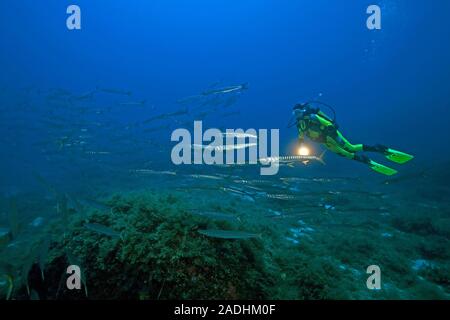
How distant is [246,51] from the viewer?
472 ft

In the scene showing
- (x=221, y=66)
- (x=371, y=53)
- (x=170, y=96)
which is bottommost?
(x=170, y=96)

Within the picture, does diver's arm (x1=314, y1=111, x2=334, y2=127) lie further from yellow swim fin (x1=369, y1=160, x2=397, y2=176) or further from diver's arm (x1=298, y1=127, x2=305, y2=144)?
yellow swim fin (x1=369, y1=160, x2=397, y2=176)

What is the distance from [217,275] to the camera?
159 inches

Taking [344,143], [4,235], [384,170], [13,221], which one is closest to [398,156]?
[384,170]

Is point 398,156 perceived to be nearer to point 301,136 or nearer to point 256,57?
point 301,136

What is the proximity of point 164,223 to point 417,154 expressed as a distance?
2989cm

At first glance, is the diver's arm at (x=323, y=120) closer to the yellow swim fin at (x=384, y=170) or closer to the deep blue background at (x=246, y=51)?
the yellow swim fin at (x=384, y=170)

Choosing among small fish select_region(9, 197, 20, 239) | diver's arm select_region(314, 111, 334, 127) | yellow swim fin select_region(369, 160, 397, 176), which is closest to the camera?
small fish select_region(9, 197, 20, 239)

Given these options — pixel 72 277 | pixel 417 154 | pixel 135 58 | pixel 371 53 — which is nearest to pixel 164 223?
pixel 72 277

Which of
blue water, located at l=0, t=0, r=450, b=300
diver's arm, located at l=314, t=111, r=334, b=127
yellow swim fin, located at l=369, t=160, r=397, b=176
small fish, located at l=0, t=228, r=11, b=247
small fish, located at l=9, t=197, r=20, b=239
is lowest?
small fish, located at l=0, t=228, r=11, b=247

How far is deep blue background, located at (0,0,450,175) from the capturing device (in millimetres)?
80000

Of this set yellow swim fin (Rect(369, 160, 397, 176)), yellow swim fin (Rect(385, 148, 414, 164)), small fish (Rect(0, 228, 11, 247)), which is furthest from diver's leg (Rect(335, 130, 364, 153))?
small fish (Rect(0, 228, 11, 247))

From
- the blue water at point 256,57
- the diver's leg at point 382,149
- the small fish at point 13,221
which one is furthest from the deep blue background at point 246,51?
the small fish at point 13,221

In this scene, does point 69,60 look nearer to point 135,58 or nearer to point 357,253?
point 135,58
